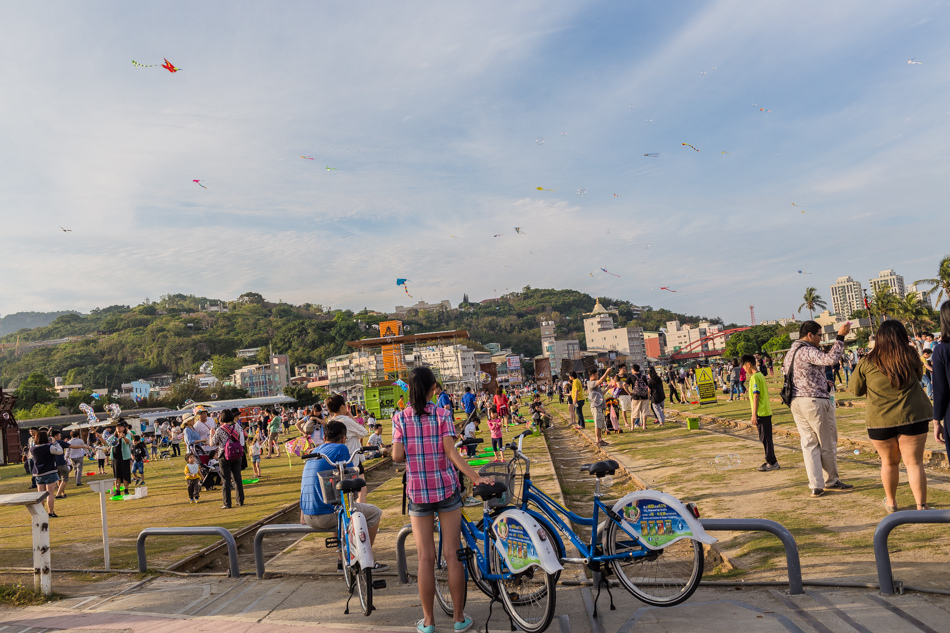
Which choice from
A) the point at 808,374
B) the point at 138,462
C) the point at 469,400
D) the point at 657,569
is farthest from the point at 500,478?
the point at 138,462

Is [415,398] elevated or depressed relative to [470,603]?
elevated

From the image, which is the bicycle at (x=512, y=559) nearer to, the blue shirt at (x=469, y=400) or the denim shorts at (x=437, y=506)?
the denim shorts at (x=437, y=506)

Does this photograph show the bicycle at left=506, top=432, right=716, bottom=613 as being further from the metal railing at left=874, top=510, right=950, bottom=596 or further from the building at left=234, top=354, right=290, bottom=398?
the building at left=234, top=354, right=290, bottom=398

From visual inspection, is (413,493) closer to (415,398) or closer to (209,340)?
(415,398)

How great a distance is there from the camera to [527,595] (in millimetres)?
3816

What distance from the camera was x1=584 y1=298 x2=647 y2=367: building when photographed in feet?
586

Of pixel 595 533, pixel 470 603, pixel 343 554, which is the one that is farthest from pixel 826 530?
pixel 343 554

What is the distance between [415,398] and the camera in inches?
159

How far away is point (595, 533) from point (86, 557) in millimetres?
6801

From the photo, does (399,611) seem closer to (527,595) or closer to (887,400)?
(527,595)

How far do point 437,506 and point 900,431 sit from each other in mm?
3952

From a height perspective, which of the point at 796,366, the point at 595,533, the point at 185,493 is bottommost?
the point at 185,493

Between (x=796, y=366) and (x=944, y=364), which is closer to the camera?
(x=944, y=364)

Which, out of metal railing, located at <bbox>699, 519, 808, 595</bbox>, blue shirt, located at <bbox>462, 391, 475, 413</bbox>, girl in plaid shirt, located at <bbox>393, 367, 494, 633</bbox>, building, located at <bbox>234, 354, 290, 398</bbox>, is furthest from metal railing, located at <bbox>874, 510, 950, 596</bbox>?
building, located at <bbox>234, 354, 290, 398</bbox>
